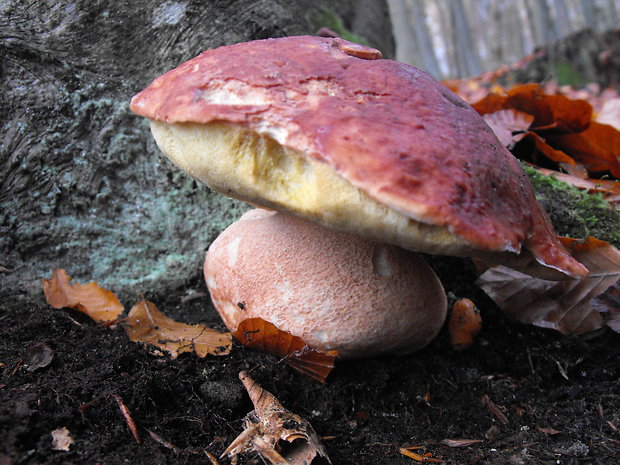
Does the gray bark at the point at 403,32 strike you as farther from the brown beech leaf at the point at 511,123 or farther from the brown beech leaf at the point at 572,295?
the brown beech leaf at the point at 572,295

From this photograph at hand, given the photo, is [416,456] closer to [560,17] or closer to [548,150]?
[548,150]

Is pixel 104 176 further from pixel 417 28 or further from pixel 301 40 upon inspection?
pixel 417 28

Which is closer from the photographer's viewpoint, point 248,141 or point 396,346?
point 248,141

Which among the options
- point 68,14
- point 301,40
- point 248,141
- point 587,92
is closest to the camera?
point 248,141

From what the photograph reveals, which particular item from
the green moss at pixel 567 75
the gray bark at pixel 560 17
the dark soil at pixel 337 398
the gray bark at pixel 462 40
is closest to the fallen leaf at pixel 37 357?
the dark soil at pixel 337 398

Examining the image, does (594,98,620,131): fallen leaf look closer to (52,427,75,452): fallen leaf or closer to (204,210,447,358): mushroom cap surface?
(204,210,447,358): mushroom cap surface

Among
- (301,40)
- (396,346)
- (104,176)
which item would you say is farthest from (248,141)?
(104,176)

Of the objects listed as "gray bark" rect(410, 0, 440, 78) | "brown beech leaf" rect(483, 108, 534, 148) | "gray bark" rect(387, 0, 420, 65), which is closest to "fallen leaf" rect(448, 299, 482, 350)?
"brown beech leaf" rect(483, 108, 534, 148)
